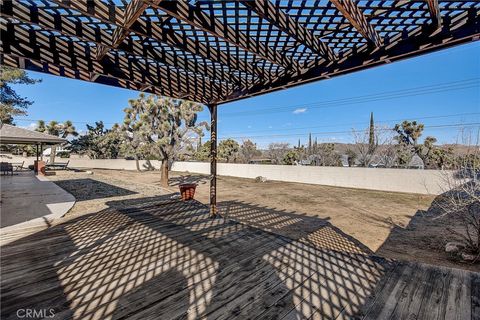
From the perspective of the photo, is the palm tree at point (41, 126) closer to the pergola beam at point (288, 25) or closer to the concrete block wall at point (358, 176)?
the concrete block wall at point (358, 176)

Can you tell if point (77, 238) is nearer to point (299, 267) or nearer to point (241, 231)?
point (241, 231)

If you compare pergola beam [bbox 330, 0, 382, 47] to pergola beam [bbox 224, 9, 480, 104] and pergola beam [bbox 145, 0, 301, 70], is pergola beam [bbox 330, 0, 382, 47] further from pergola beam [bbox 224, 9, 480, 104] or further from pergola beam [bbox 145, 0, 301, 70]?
pergola beam [bbox 145, 0, 301, 70]

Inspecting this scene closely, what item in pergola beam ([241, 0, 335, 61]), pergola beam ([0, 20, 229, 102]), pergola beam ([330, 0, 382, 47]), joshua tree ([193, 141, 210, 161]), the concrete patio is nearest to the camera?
pergola beam ([330, 0, 382, 47])

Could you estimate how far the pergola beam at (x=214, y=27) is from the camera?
1706mm

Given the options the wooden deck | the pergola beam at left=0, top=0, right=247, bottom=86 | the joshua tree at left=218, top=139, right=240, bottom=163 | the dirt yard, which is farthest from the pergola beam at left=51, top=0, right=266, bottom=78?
the joshua tree at left=218, top=139, right=240, bottom=163

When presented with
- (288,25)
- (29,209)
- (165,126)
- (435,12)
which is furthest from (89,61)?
(165,126)

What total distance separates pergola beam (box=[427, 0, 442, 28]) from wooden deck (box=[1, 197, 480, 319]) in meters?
2.44

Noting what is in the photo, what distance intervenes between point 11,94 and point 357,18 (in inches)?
680

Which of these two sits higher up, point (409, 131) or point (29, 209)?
point (409, 131)

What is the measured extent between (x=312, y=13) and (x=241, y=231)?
3.08 metres

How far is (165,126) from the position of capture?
37.1 ft

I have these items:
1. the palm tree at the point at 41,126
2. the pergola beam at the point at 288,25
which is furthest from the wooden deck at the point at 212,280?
the palm tree at the point at 41,126

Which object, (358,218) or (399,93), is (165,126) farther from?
(399,93)

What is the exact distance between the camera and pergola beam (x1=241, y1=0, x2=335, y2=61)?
5.71ft
